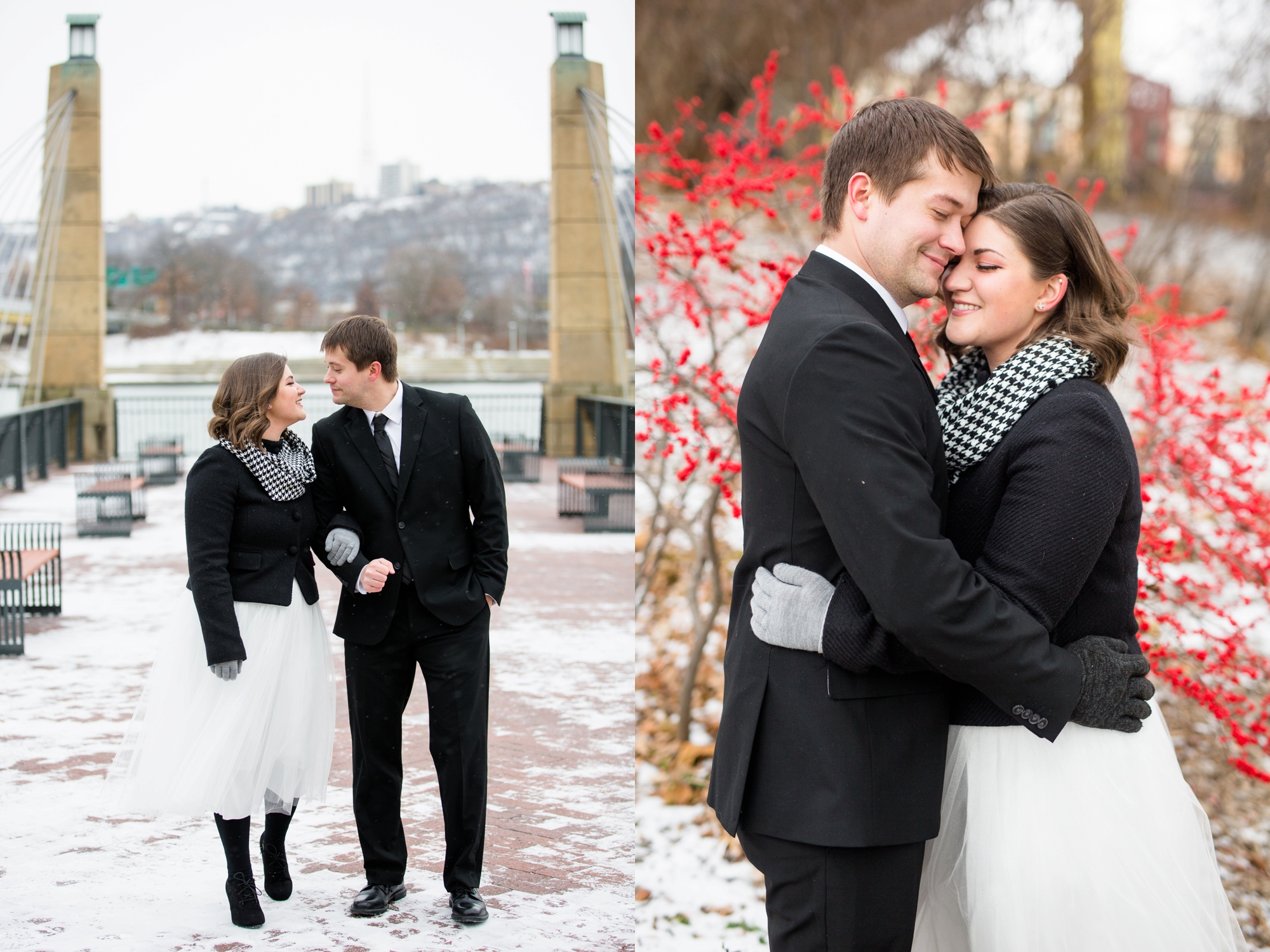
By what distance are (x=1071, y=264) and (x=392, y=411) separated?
5.89 ft

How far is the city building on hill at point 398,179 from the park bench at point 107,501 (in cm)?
126

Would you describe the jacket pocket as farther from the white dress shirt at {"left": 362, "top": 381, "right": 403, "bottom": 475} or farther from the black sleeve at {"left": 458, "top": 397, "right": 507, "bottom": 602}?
the black sleeve at {"left": 458, "top": 397, "right": 507, "bottom": 602}

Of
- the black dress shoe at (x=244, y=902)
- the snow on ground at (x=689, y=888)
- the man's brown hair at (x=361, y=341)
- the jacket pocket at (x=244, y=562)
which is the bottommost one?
the snow on ground at (x=689, y=888)

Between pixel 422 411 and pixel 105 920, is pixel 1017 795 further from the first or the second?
pixel 105 920

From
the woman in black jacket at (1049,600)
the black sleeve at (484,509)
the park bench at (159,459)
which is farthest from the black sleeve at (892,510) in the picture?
the park bench at (159,459)

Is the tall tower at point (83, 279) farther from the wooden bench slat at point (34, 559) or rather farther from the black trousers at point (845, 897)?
the black trousers at point (845, 897)

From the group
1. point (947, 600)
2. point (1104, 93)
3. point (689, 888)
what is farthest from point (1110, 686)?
point (1104, 93)

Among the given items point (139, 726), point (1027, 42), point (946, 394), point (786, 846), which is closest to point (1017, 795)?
point (786, 846)

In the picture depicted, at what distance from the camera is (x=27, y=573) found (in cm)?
339

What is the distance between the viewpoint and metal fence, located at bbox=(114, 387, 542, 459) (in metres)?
3.19

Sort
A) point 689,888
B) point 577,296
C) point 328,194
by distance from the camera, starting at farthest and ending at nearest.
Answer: point 689,888, point 577,296, point 328,194

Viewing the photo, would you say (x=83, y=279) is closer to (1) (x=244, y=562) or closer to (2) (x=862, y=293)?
(1) (x=244, y=562)

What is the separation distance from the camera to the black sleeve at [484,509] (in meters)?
3.10

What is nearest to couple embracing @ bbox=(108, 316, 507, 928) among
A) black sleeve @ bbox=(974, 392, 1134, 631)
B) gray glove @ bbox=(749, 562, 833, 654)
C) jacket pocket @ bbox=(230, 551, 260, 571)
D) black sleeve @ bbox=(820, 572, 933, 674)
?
jacket pocket @ bbox=(230, 551, 260, 571)
